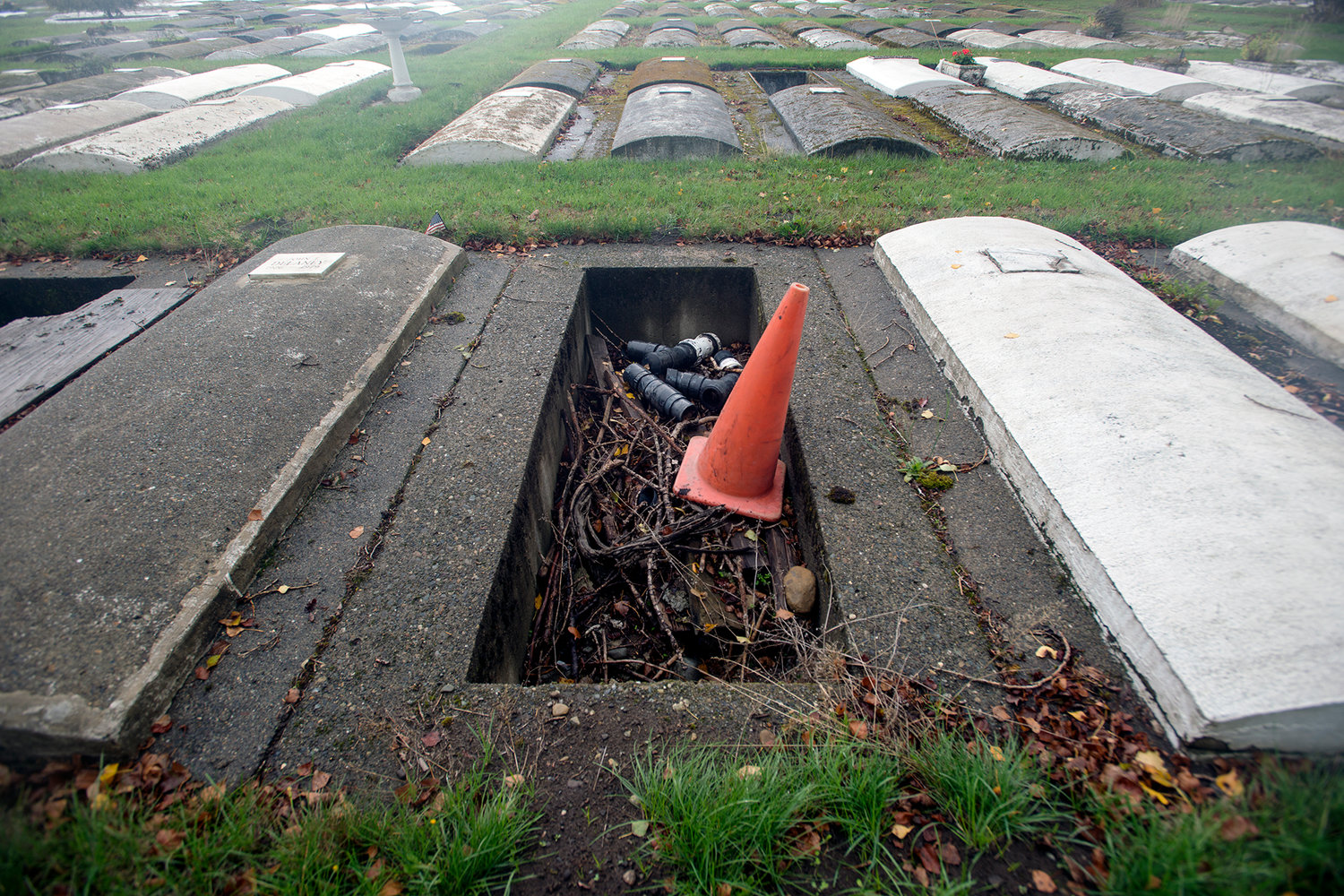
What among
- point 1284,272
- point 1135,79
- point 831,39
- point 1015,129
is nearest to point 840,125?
point 1015,129

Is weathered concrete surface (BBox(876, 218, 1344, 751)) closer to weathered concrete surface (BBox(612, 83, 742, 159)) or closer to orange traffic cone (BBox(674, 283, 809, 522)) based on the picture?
orange traffic cone (BBox(674, 283, 809, 522))

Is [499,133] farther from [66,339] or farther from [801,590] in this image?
[801,590]

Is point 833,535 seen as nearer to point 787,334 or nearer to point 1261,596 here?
point 787,334

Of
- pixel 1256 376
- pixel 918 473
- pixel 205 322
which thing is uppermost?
pixel 205 322

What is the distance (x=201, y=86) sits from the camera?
35.9 feet

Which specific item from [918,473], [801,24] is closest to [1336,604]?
[918,473]

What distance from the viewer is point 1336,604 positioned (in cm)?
179

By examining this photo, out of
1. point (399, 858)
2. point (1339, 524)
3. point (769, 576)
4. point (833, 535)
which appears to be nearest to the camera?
point (399, 858)

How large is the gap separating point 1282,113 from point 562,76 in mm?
10672

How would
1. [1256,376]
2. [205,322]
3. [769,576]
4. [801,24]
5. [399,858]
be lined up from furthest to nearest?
[801,24]
[205,322]
[769,576]
[1256,376]
[399,858]

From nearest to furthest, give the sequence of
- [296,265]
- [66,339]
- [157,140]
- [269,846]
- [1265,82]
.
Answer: [269,846] → [66,339] → [296,265] → [157,140] → [1265,82]

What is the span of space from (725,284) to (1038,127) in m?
5.48

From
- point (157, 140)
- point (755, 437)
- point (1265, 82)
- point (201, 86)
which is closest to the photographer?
point (755, 437)

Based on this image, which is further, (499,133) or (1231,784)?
(499,133)
